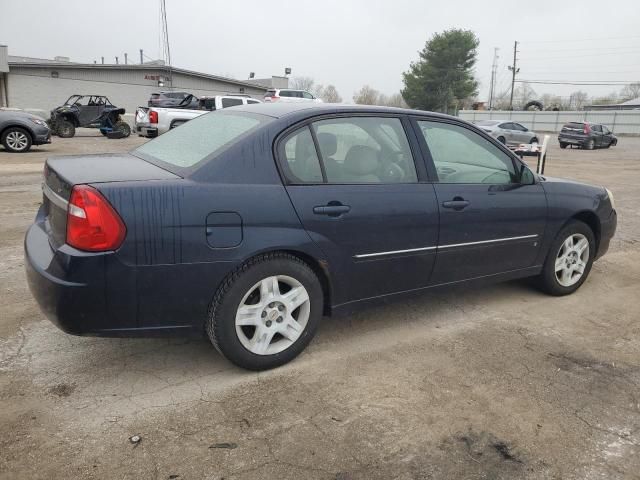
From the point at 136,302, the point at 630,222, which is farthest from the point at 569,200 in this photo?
the point at 630,222

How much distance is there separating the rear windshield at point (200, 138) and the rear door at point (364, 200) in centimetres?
33

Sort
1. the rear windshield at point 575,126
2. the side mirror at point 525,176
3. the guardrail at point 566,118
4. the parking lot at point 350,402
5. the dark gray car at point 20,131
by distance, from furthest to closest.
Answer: the guardrail at point 566,118
the rear windshield at point 575,126
the dark gray car at point 20,131
the side mirror at point 525,176
the parking lot at point 350,402

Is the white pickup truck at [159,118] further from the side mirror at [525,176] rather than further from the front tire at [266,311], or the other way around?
the front tire at [266,311]

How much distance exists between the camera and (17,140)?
46.1 feet

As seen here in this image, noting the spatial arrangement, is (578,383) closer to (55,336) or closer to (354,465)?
(354,465)

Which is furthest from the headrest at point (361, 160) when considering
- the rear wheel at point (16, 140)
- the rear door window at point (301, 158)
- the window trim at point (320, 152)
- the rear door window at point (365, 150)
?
the rear wheel at point (16, 140)

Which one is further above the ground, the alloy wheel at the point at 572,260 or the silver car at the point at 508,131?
the silver car at the point at 508,131

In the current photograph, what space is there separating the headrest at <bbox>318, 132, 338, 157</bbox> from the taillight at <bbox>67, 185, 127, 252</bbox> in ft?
4.18

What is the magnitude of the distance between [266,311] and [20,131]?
13.7 meters

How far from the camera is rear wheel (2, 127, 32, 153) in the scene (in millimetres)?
13828

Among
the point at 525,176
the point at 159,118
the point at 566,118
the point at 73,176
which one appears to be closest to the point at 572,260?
the point at 525,176

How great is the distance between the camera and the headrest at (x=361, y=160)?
332 cm

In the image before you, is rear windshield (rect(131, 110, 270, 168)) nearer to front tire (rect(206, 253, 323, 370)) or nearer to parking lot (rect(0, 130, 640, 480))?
front tire (rect(206, 253, 323, 370))

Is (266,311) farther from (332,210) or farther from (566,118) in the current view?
(566,118)
